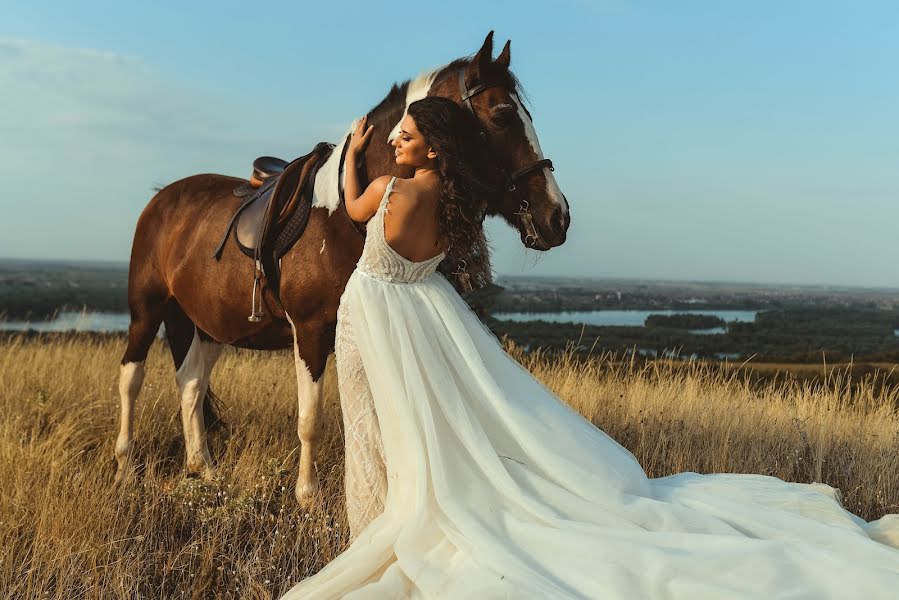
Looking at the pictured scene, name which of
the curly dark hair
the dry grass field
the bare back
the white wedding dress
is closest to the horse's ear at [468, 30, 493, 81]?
the curly dark hair

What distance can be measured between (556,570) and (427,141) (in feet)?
6.10

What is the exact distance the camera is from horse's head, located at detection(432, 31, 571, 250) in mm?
3451

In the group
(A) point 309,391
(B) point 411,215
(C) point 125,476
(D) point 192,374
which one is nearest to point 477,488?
(B) point 411,215

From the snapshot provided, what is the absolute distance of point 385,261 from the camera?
321 cm

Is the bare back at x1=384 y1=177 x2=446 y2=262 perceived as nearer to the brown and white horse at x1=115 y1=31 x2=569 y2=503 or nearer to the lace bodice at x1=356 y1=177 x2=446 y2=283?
the lace bodice at x1=356 y1=177 x2=446 y2=283

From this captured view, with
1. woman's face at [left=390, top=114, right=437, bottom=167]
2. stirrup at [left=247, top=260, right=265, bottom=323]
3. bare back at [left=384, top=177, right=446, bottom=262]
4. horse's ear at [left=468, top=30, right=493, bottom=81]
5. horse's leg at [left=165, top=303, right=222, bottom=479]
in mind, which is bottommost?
horse's leg at [left=165, top=303, right=222, bottom=479]

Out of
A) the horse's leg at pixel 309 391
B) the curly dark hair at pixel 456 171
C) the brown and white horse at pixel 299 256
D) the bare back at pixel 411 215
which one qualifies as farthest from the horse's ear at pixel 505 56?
the horse's leg at pixel 309 391

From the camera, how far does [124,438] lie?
508cm

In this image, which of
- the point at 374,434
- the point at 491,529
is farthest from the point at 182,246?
the point at 491,529

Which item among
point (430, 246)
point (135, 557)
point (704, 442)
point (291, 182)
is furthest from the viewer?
point (704, 442)

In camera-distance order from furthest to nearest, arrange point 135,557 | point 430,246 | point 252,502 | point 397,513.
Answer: point 252,502
point 135,557
point 430,246
point 397,513

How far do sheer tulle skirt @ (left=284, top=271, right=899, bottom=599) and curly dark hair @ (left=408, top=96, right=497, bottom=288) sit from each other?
0.29 m

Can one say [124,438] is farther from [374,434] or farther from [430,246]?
[430,246]

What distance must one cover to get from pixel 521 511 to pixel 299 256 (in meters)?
1.85
